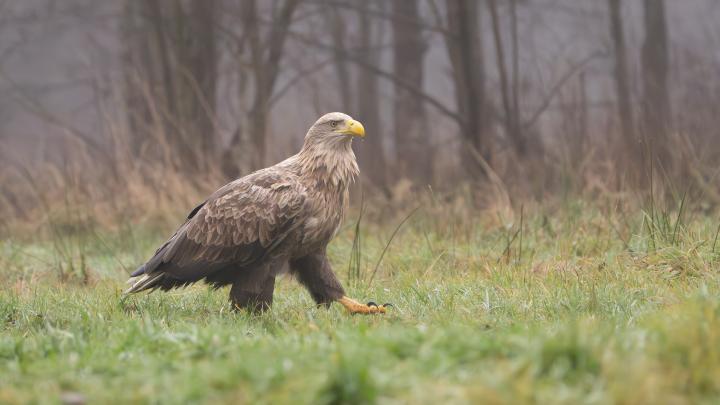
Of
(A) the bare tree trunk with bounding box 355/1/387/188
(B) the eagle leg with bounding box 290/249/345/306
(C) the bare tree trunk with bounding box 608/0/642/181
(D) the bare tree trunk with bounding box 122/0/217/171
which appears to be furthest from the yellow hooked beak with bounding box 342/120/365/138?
(A) the bare tree trunk with bounding box 355/1/387/188

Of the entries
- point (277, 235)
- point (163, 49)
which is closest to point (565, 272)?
point (277, 235)

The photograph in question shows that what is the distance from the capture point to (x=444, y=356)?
10.5 feet

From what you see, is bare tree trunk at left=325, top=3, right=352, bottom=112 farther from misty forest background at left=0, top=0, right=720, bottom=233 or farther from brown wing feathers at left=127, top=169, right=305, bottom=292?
brown wing feathers at left=127, top=169, right=305, bottom=292

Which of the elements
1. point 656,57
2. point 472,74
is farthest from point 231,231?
point 656,57

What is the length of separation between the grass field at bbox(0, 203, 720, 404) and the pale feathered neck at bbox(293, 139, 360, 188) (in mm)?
810

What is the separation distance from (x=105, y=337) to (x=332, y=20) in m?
17.9

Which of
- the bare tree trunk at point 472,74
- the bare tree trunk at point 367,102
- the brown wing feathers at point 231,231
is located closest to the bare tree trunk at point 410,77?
the bare tree trunk at point 367,102

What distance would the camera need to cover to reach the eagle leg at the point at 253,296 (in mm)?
5160

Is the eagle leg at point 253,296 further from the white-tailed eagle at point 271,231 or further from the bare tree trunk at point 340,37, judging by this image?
the bare tree trunk at point 340,37

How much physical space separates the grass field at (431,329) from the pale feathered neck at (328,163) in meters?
0.81

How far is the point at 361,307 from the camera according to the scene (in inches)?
204

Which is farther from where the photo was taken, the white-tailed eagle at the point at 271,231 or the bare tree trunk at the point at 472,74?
the bare tree trunk at the point at 472,74

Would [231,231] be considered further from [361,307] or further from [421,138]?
[421,138]

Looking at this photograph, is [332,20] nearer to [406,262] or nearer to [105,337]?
[406,262]
